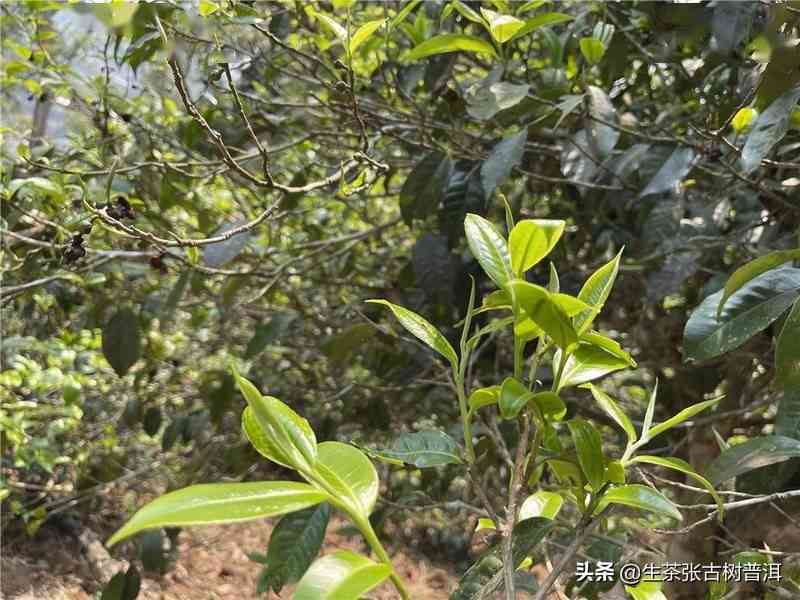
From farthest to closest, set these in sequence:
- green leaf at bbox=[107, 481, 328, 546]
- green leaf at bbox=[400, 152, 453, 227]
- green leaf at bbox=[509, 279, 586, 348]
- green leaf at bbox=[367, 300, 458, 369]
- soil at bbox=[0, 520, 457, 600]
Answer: soil at bbox=[0, 520, 457, 600], green leaf at bbox=[400, 152, 453, 227], green leaf at bbox=[367, 300, 458, 369], green leaf at bbox=[509, 279, 586, 348], green leaf at bbox=[107, 481, 328, 546]

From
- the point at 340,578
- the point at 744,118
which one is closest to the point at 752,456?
the point at 340,578

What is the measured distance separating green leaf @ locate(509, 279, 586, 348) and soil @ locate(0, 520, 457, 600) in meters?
1.28

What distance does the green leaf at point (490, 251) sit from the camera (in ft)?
1.67

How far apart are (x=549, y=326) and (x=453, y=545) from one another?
2.34 m

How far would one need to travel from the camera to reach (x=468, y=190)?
128 cm

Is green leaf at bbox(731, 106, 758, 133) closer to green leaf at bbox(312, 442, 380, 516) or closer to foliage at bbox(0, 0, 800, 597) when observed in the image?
foliage at bbox(0, 0, 800, 597)

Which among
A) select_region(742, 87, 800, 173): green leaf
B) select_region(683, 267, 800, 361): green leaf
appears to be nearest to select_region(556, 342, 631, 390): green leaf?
select_region(683, 267, 800, 361): green leaf

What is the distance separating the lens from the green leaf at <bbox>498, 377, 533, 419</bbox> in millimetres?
494

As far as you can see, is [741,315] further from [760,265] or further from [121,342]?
[121,342]

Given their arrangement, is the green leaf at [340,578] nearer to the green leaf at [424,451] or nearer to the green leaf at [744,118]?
the green leaf at [424,451]

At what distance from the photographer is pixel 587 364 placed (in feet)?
1.80

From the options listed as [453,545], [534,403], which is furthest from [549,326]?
[453,545]

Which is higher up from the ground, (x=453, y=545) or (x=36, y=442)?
(x=36, y=442)

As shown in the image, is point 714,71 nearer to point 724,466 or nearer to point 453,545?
point 724,466
